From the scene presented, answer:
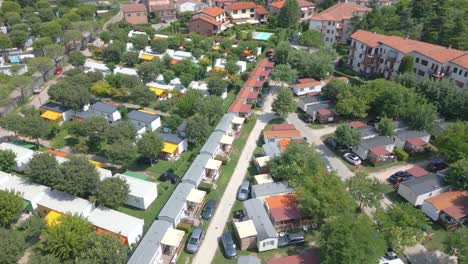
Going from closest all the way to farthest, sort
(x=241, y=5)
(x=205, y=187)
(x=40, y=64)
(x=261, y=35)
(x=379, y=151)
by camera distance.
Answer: (x=205, y=187) < (x=379, y=151) < (x=40, y=64) < (x=261, y=35) < (x=241, y=5)

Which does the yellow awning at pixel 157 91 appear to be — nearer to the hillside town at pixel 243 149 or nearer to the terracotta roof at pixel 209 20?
the hillside town at pixel 243 149

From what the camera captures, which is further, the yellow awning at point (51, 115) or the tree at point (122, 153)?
the yellow awning at point (51, 115)

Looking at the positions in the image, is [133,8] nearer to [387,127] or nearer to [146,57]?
[146,57]

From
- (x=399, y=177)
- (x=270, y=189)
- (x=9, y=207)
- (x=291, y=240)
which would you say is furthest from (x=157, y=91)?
(x=399, y=177)

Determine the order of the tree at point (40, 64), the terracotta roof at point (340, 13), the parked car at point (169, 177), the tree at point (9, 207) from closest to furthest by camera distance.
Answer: the tree at point (9, 207), the parked car at point (169, 177), the tree at point (40, 64), the terracotta roof at point (340, 13)

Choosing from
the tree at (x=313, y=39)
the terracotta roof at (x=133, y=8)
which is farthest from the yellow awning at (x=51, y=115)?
the terracotta roof at (x=133, y=8)

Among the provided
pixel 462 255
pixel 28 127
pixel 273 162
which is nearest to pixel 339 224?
pixel 462 255

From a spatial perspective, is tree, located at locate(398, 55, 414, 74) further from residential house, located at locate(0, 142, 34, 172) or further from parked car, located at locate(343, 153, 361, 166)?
residential house, located at locate(0, 142, 34, 172)

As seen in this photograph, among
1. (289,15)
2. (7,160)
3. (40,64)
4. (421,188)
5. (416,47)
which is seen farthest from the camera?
(289,15)
